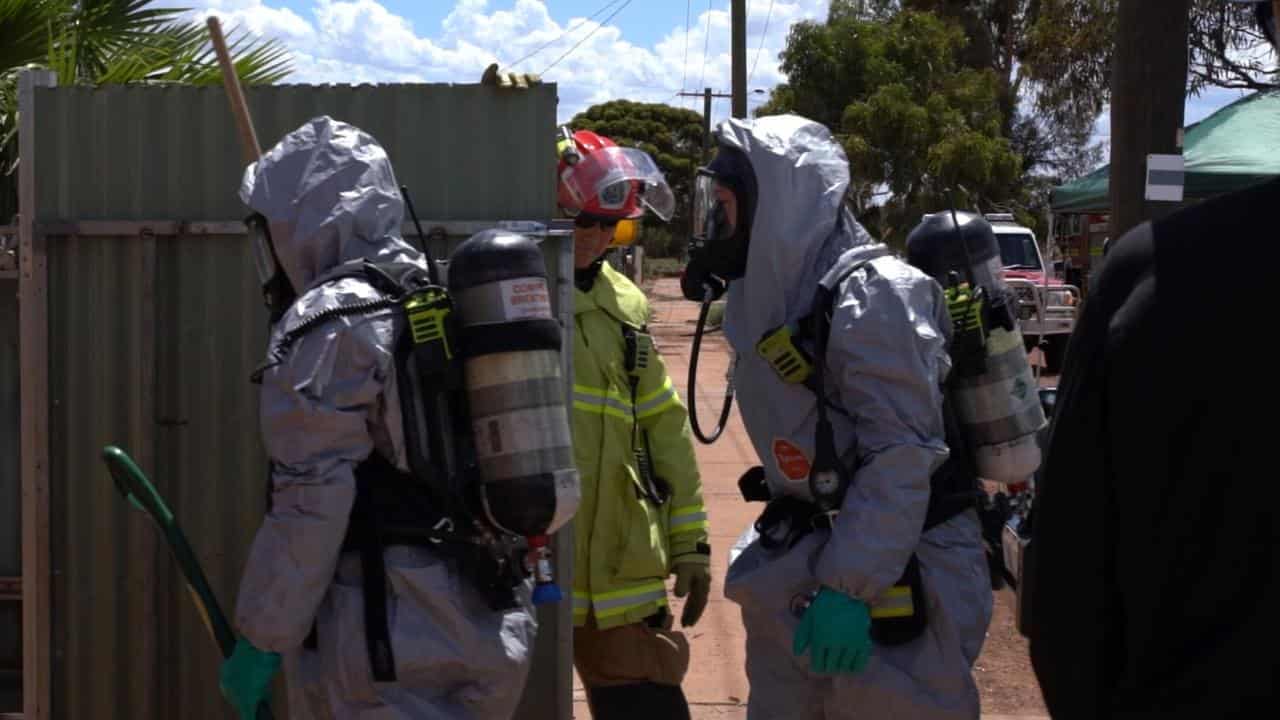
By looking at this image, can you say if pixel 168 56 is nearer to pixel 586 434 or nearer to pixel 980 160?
pixel 586 434

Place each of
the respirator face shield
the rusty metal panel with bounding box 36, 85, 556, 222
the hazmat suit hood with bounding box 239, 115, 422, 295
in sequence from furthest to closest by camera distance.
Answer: the rusty metal panel with bounding box 36, 85, 556, 222 → the respirator face shield → the hazmat suit hood with bounding box 239, 115, 422, 295

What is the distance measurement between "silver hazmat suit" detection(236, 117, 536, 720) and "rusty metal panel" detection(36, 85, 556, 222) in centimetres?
106

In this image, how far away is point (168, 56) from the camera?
658 cm

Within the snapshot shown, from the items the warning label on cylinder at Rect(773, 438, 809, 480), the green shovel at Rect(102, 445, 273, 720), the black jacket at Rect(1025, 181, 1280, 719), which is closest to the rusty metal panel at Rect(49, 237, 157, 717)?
the green shovel at Rect(102, 445, 273, 720)

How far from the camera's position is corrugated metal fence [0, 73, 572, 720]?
13.4ft

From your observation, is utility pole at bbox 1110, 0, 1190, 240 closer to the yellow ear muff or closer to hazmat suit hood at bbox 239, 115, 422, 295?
the yellow ear muff

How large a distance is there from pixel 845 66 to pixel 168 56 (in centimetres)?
2137

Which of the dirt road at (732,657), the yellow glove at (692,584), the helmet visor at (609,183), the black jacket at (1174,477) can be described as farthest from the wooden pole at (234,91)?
the dirt road at (732,657)

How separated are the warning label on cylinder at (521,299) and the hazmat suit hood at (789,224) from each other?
0.73 meters

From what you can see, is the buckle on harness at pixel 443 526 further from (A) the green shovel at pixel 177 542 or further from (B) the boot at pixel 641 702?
(B) the boot at pixel 641 702

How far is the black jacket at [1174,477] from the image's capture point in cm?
137

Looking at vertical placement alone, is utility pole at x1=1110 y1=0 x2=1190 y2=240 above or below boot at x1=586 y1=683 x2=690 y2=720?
above

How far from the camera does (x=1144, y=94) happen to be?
755cm

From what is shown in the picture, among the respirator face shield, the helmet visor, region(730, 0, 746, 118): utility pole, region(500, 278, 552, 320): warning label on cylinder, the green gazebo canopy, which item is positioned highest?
region(730, 0, 746, 118): utility pole
